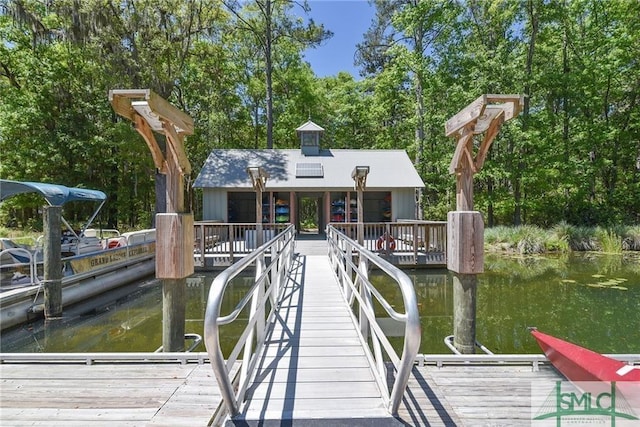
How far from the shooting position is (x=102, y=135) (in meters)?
18.8

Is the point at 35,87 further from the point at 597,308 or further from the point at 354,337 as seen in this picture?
the point at 597,308

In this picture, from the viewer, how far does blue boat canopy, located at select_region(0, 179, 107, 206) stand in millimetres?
7230

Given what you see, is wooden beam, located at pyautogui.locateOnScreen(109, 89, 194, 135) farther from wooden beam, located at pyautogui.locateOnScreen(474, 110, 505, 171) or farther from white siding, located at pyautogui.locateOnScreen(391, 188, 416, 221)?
white siding, located at pyautogui.locateOnScreen(391, 188, 416, 221)

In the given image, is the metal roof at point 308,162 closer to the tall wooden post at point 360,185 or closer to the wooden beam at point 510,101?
the tall wooden post at point 360,185

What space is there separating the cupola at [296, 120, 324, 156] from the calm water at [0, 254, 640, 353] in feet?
26.0

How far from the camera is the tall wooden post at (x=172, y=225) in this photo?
3809 millimetres

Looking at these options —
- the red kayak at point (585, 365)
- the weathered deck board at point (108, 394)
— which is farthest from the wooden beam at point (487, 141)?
the weathered deck board at point (108, 394)

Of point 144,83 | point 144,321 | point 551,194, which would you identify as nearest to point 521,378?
point 144,321

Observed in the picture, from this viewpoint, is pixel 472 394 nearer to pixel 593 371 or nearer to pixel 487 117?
pixel 593 371

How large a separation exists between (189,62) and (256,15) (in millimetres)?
5076

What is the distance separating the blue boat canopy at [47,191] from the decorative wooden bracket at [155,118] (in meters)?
5.30

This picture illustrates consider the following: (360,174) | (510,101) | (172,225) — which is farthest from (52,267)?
(510,101)

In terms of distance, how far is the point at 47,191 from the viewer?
802cm

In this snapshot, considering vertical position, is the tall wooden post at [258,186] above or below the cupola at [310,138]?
below
